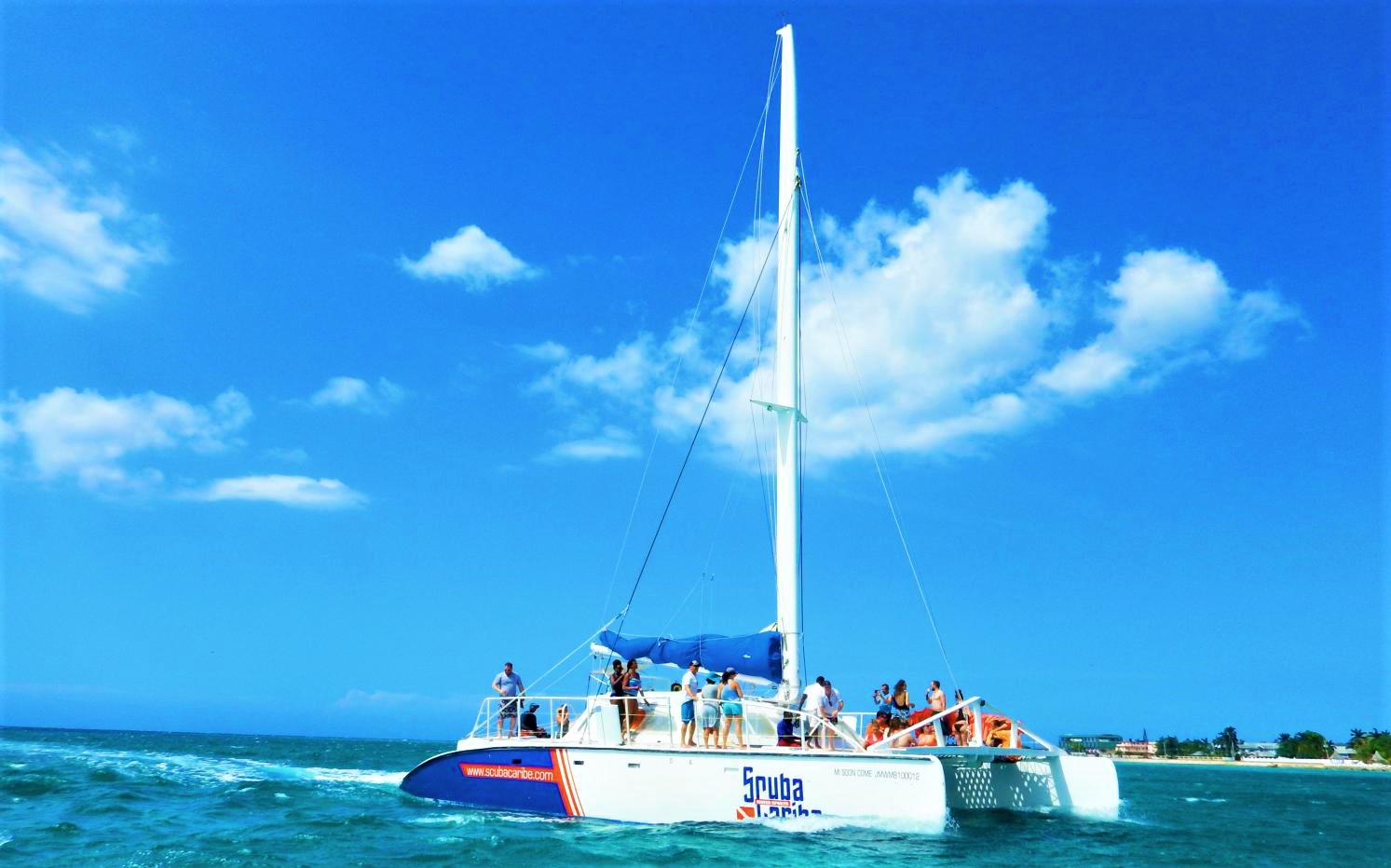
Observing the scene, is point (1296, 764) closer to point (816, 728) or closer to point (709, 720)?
point (816, 728)

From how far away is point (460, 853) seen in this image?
41.5 ft

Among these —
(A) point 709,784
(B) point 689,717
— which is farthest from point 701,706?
(A) point 709,784

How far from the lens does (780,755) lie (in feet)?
45.0

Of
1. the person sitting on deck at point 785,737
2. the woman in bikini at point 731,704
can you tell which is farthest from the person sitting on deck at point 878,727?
the woman in bikini at point 731,704

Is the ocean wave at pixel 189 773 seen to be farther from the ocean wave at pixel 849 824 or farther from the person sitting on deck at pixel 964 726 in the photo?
the person sitting on deck at pixel 964 726

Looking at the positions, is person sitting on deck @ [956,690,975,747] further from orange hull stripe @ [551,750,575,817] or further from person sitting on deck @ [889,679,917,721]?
orange hull stripe @ [551,750,575,817]

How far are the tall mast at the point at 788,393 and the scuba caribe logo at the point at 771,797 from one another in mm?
2400

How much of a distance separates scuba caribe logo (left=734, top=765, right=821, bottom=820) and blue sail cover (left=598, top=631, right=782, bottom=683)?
241 cm

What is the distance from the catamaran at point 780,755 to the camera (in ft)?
44.0

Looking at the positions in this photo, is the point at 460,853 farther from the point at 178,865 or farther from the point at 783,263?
the point at 783,263

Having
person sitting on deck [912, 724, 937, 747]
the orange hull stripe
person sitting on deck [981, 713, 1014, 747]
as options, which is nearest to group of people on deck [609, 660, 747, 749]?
the orange hull stripe

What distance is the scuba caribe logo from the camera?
44.2ft

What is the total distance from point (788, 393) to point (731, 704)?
5.68 metres

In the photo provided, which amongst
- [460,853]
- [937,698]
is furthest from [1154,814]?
[460,853]
